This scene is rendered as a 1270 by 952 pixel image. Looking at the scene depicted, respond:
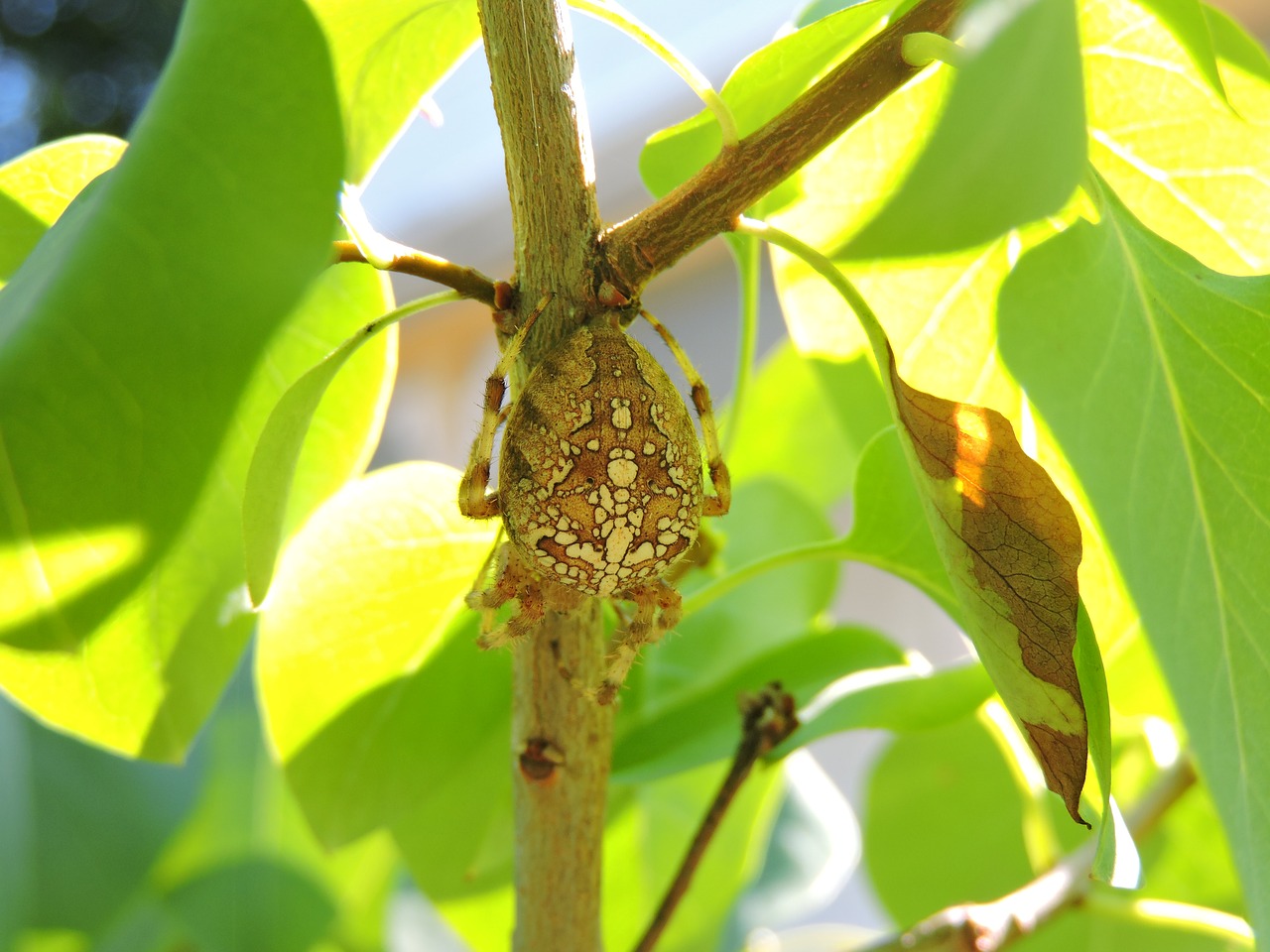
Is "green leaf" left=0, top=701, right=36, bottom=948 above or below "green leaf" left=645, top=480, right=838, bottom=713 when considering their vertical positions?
below

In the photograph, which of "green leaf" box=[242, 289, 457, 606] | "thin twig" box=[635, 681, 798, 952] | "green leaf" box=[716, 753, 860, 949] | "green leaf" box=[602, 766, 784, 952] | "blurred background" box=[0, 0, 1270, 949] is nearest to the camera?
"green leaf" box=[242, 289, 457, 606]

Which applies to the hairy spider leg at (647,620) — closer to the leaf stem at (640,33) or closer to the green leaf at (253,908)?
the leaf stem at (640,33)

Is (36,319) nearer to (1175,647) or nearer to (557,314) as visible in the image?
(557,314)

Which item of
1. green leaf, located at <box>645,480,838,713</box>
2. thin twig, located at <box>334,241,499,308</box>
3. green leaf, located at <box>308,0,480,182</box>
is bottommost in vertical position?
green leaf, located at <box>645,480,838,713</box>

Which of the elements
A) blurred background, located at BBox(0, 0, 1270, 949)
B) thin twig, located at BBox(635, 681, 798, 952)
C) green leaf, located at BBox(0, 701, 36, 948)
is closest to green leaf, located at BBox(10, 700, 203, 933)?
green leaf, located at BBox(0, 701, 36, 948)

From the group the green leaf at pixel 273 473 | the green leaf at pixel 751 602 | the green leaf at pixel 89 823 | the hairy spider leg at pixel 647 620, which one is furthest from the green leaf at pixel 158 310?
the green leaf at pixel 89 823

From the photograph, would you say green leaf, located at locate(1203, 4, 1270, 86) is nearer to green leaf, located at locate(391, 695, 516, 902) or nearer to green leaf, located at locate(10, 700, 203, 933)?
green leaf, located at locate(391, 695, 516, 902)
